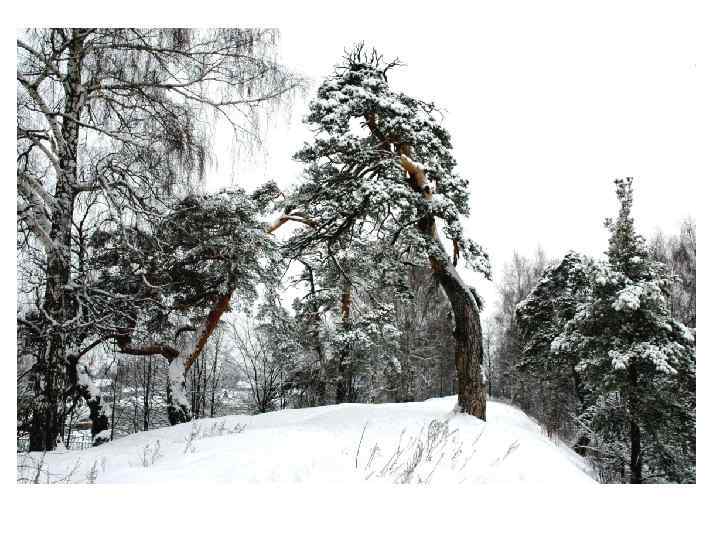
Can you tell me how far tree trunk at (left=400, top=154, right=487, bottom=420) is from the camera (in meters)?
4.86

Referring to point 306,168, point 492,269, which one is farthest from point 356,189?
point 492,269

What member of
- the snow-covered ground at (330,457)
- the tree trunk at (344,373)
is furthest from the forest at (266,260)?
the tree trunk at (344,373)

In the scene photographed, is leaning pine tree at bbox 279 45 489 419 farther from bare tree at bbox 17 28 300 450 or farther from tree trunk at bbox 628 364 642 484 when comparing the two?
tree trunk at bbox 628 364 642 484

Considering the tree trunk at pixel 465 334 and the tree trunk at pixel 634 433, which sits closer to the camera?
the tree trunk at pixel 634 433

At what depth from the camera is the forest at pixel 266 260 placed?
11.8ft

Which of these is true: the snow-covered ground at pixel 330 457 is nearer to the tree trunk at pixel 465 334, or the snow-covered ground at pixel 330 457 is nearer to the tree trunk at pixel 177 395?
the tree trunk at pixel 465 334

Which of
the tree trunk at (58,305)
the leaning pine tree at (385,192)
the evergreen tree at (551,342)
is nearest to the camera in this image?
the tree trunk at (58,305)

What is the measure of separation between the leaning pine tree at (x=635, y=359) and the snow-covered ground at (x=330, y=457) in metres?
0.55

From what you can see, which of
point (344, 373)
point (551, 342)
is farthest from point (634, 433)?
point (344, 373)

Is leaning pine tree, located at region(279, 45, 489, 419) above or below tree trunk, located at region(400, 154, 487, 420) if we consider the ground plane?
above

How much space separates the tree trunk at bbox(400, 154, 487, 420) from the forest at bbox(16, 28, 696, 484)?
19 millimetres

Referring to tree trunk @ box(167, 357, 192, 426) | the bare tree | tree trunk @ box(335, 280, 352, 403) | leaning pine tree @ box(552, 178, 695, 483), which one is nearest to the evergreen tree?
leaning pine tree @ box(552, 178, 695, 483)

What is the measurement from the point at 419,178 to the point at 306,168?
109 cm

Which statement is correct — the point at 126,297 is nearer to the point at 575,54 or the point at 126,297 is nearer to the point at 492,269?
the point at 492,269
